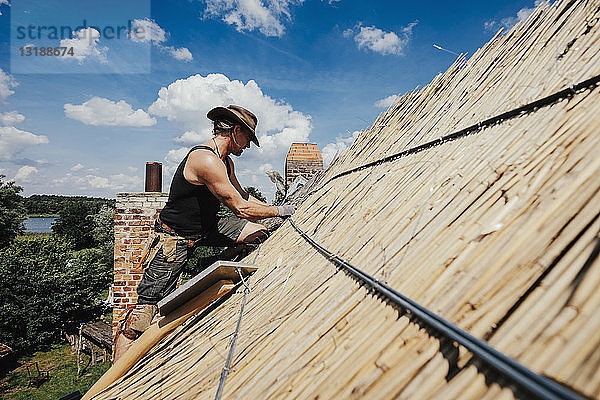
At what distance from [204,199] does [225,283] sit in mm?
819

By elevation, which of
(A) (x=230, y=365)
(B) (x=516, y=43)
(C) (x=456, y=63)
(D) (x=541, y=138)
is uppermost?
(C) (x=456, y=63)

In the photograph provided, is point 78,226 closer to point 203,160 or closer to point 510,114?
point 203,160

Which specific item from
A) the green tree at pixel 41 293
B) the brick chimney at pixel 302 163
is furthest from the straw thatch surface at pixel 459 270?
the green tree at pixel 41 293

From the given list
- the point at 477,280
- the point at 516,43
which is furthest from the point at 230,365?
the point at 516,43

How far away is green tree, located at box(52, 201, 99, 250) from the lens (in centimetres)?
4506

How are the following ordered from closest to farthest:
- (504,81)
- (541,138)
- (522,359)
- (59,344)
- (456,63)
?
1. (522,359)
2. (541,138)
3. (504,81)
4. (456,63)
5. (59,344)

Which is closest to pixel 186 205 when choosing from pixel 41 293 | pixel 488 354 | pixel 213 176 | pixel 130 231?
pixel 213 176

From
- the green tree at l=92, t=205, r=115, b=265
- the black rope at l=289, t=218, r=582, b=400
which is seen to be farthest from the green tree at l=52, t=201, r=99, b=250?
the black rope at l=289, t=218, r=582, b=400

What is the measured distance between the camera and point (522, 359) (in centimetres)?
62

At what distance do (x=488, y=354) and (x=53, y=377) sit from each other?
14.6 meters

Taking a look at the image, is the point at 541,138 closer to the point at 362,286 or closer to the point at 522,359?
the point at 362,286

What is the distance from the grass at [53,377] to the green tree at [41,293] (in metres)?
0.99

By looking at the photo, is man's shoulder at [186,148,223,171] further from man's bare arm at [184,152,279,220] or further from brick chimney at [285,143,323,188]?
brick chimney at [285,143,323,188]

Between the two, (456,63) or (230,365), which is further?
(456,63)
